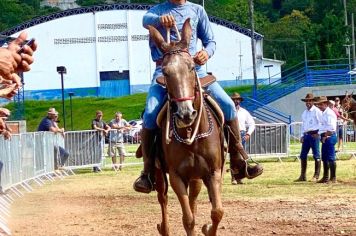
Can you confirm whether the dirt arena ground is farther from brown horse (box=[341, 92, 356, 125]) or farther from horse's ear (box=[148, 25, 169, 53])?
brown horse (box=[341, 92, 356, 125])

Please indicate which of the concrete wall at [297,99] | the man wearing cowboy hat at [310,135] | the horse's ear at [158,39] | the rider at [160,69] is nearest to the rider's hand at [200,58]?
the rider at [160,69]

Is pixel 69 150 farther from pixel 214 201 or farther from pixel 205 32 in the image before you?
pixel 214 201

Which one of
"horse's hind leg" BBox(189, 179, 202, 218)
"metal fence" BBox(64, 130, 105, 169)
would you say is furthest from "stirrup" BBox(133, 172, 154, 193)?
"metal fence" BBox(64, 130, 105, 169)

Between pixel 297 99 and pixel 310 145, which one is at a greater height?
pixel 297 99

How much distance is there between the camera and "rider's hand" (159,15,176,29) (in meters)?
12.5

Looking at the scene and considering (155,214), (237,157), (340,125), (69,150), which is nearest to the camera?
(237,157)

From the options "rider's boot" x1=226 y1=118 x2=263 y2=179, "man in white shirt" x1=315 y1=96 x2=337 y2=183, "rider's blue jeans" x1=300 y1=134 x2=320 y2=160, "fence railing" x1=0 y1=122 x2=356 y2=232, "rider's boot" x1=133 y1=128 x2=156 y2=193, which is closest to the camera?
"rider's boot" x1=133 y1=128 x2=156 y2=193

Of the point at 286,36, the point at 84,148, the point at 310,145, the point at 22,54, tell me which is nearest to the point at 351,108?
the point at 310,145

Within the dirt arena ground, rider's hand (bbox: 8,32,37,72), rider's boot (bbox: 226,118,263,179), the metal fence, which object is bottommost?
the dirt arena ground

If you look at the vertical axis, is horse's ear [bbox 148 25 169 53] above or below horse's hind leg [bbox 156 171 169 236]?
Result: above

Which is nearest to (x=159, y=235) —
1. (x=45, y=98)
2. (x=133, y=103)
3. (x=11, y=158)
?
(x=11, y=158)

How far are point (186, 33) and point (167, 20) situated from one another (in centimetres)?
56

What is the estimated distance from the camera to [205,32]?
1318 centimetres

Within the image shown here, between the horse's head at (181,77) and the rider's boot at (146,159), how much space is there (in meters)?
1.12
